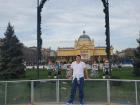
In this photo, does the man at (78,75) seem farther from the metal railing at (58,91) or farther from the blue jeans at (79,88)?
the metal railing at (58,91)

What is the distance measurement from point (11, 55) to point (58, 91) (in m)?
37.3

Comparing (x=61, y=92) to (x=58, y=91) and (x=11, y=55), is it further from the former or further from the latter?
(x=11, y=55)

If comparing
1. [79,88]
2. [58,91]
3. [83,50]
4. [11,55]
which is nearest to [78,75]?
[79,88]

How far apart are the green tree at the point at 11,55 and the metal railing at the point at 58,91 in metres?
32.8

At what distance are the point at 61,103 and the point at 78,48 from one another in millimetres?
129565

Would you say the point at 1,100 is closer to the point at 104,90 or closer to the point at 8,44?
the point at 104,90

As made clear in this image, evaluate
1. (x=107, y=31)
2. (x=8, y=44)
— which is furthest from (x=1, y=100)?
(x=8, y=44)

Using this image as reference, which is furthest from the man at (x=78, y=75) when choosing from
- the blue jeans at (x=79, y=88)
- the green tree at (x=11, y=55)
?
the green tree at (x=11, y=55)

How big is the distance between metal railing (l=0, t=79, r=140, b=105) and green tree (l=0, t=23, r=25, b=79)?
3283cm

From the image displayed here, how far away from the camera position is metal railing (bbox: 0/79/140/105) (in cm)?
1945

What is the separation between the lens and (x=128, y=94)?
62.6 feet

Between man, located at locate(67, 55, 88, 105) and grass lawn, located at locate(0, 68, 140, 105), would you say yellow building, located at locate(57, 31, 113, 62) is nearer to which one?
grass lawn, located at locate(0, 68, 140, 105)

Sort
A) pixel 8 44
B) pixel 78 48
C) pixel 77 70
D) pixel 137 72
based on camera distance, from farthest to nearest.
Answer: pixel 78 48 < pixel 8 44 < pixel 137 72 < pixel 77 70

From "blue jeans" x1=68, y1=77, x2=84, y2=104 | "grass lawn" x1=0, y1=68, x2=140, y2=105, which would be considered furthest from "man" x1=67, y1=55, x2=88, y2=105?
"grass lawn" x1=0, y1=68, x2=140, y2=105
